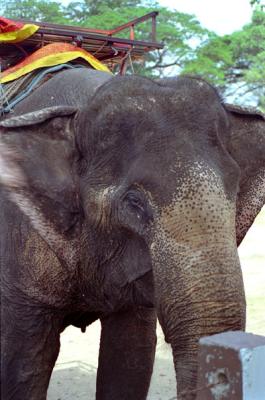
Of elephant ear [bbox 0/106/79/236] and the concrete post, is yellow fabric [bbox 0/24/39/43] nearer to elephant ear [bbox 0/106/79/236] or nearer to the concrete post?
elephant ear [bbox 0/106/79/236]

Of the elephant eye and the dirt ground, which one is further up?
the elephant eye

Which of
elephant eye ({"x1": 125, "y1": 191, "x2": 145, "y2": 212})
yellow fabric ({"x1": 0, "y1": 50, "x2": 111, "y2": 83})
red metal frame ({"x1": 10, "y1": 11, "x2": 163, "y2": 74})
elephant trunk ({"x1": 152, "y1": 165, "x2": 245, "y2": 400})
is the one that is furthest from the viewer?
red metal frame ({"x1": 10, "y1": 11, "x2": 163, "y2": 74})

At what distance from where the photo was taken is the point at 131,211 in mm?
2355

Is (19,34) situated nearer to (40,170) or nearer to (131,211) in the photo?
(40,170)

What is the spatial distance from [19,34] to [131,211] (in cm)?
155

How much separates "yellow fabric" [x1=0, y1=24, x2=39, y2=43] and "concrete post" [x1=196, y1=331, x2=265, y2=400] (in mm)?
2072

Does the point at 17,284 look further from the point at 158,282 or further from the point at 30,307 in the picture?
the point at 158,282

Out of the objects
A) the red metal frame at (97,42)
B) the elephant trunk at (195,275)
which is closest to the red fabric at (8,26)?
the red metal frame at (97,42)

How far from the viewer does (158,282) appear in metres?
2.20


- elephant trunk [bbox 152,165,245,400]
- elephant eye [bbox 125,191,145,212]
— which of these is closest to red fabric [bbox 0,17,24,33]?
elephant eye [bbox 125,191,145,212]

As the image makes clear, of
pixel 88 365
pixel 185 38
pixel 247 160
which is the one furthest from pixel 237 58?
pixel 247 160

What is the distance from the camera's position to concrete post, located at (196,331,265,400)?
1898mm

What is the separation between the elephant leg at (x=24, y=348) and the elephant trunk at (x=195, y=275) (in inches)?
30.7

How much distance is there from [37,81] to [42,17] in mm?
16776
